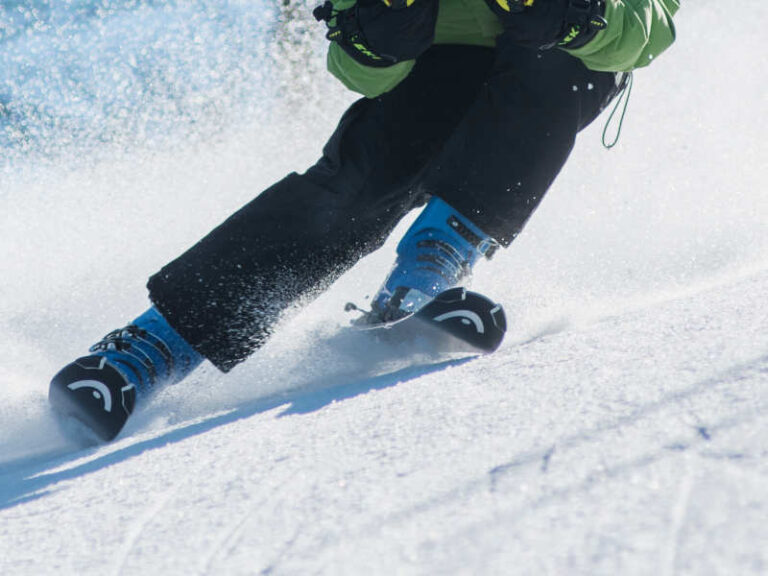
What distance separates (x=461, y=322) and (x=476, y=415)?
1.38 feet

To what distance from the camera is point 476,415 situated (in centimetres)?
84

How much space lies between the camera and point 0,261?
3.07m

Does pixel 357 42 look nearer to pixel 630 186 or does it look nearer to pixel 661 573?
pixel 661 573

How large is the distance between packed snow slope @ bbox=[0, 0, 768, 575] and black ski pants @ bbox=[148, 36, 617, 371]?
105 millimetres

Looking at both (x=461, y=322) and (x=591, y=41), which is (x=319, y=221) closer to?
(x=461, y=322)

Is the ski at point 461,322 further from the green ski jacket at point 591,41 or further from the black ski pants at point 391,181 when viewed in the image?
the green ski jacket at point 591,41

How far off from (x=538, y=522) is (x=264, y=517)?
0.23 meters

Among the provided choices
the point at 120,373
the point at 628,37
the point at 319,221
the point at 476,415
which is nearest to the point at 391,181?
the point at 319,221

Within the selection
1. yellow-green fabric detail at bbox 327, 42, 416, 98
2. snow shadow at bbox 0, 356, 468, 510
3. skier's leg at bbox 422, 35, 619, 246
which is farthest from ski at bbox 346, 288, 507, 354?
yellow-green fabric detail at bbox 327, 42, 416, 98

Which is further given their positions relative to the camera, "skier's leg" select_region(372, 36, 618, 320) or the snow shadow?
"skier's leg" select_region(372, 36, 618, 320)

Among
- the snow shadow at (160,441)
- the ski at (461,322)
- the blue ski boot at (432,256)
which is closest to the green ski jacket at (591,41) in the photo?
the blue ski boot at (432,256)

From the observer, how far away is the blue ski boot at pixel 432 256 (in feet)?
4.48

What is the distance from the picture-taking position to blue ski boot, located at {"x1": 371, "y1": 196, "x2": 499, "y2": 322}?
1365 mm

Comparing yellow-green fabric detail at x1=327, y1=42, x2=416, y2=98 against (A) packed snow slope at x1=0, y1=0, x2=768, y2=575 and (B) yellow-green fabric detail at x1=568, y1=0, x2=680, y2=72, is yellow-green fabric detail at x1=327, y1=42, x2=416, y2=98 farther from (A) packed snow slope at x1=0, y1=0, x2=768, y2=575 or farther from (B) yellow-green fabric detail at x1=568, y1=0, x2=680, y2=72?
(A) packed snow slope at x1=0, y1=0, x2=768, y2=575
